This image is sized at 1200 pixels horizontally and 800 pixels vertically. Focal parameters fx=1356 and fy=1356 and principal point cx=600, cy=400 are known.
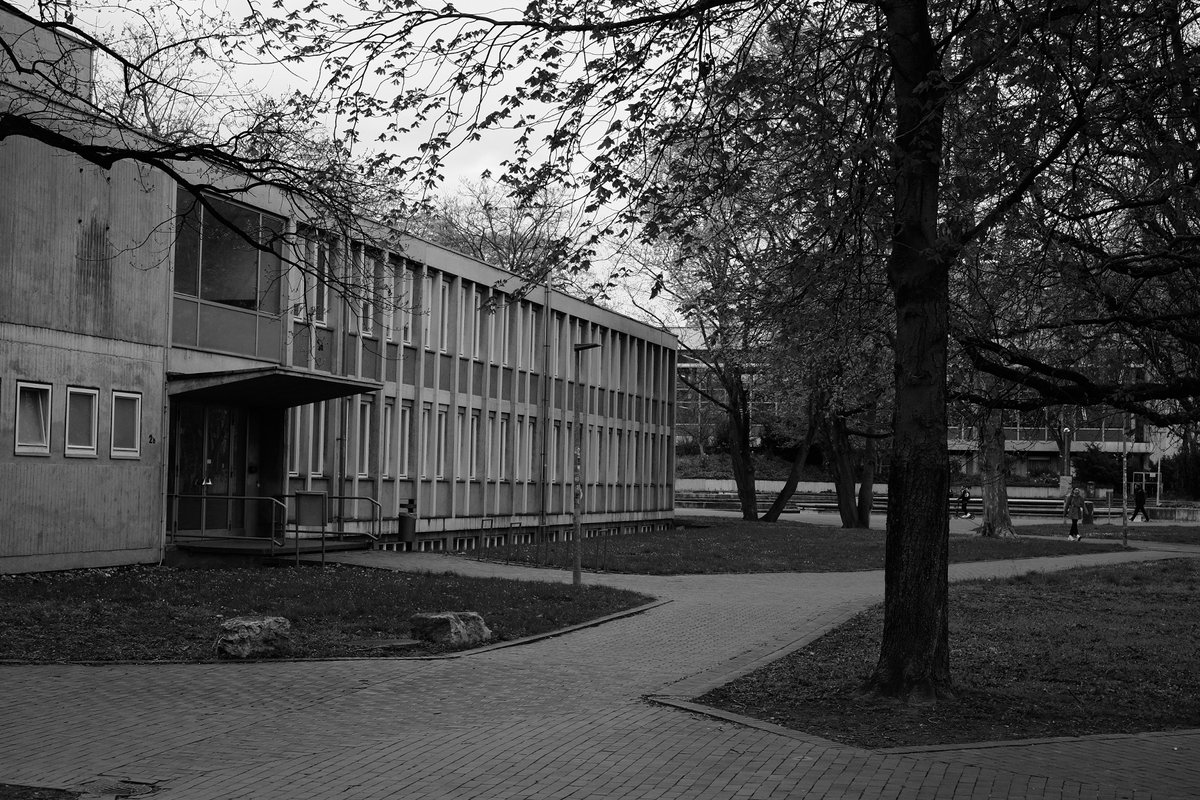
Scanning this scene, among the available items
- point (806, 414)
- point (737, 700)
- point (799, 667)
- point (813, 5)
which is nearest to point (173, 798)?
point (737, 700)

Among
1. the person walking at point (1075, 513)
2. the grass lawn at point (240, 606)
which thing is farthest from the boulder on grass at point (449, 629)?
the person walking at point (1075, 513)

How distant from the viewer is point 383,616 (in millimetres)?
16078

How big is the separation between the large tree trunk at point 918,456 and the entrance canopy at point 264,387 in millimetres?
12655

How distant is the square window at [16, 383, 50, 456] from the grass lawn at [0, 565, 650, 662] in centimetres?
179

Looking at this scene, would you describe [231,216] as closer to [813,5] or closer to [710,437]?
[813,5]

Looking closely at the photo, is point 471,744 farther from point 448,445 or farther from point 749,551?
point 749,551

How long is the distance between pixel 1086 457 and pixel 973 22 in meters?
74.5

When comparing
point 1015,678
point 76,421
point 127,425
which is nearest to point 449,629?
point 1015,678

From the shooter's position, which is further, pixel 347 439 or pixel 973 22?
pixel 347 439

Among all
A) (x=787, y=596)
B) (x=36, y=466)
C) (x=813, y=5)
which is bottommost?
(x=787, y=596)

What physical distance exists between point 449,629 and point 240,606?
3.69 metres

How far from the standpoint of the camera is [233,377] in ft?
69.7

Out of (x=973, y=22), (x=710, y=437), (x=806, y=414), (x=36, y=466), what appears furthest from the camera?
(x=710, y=437)

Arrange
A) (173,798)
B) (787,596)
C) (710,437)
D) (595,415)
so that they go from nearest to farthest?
(173,798)
(787,596)
(595,415)
(710,437)
